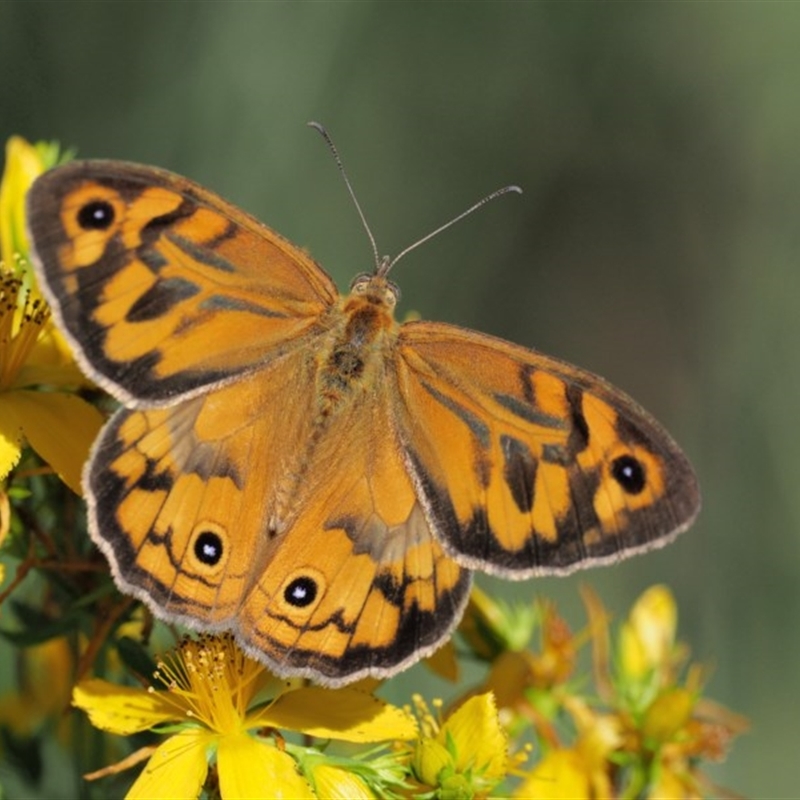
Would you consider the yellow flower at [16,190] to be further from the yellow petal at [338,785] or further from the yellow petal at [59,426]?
the yellow petal at [338,785]

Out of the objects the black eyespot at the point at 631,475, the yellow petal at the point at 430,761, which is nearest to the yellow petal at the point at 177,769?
the yellow petal at the point at 430,761

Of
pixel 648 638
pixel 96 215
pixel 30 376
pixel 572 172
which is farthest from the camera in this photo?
pixel 572 172

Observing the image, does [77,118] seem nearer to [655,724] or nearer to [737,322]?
[737,322]

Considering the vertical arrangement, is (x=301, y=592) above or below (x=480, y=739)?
above

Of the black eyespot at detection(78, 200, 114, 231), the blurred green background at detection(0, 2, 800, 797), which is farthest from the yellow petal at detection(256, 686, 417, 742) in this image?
the blurred green background at detection(0, 2, 800, 797)

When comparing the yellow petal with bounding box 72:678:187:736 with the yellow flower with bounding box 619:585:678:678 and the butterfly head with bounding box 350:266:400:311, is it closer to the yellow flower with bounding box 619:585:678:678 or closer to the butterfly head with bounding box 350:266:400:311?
the butterfly head with bounding box 350:266:400:311

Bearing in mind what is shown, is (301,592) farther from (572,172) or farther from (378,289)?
(572,172)

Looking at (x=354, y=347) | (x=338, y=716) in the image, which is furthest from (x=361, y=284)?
(x=338, y=716)
